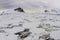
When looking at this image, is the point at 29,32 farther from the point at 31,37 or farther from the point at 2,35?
the point at 2,35

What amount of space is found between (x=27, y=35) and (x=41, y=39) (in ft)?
1.75

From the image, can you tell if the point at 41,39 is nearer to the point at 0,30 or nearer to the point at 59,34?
the point at 59,34

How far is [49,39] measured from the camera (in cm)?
360

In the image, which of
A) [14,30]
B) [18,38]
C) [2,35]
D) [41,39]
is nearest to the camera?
[41,39]

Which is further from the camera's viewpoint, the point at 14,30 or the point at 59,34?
the point at 14,30

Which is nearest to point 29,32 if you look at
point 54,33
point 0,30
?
point 54,33

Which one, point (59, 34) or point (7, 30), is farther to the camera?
point (7, 30)

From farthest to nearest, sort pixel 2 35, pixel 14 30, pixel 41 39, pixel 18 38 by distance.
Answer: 1. pixel 14 30
2. pixel 2 35
3. pixel 18 38
4. pixel 41 39

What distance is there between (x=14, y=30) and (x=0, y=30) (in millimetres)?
510

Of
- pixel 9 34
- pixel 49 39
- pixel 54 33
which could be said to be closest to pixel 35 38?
pixel 49 39

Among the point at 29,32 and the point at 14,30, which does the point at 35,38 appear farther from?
the point at 14,30

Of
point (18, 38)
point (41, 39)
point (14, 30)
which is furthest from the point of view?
point (14, 30)

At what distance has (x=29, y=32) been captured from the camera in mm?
4129

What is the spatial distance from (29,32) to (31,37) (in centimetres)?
36
